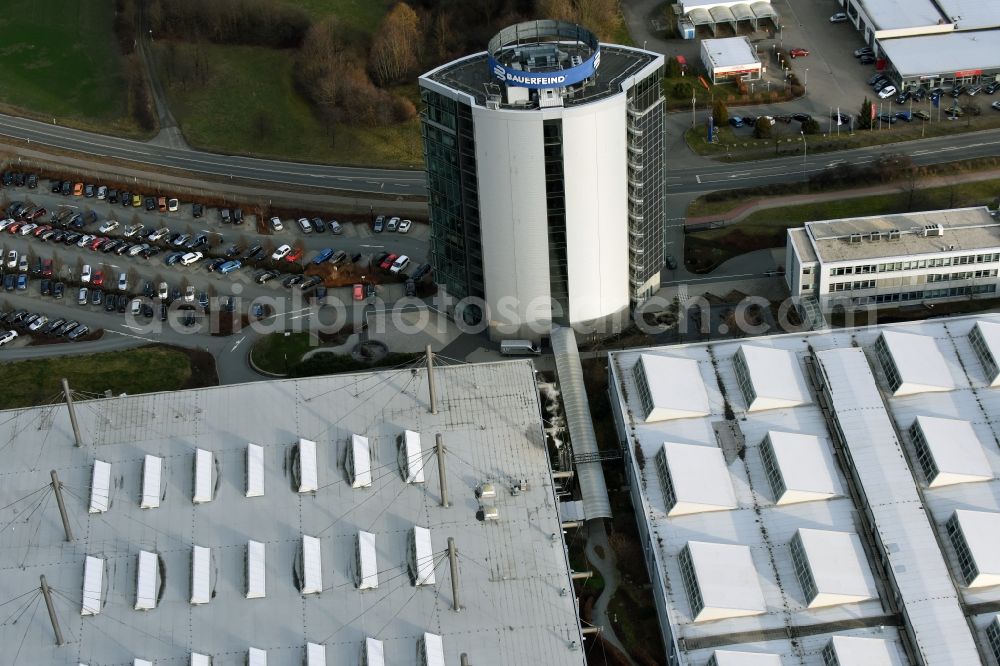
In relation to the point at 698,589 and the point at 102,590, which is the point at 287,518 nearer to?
the point at 102,590

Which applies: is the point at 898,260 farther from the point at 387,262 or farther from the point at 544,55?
the point at 387,262

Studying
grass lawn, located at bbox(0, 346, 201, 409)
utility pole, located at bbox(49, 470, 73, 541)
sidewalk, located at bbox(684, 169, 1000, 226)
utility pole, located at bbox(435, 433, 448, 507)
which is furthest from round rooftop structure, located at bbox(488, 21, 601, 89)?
utility pole, located at bbox(49, 470, 73, 541)

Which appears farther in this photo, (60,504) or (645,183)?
(645,183)

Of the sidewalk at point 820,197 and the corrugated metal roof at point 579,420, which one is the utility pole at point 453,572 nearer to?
the corrugated metal roof at point 579,420

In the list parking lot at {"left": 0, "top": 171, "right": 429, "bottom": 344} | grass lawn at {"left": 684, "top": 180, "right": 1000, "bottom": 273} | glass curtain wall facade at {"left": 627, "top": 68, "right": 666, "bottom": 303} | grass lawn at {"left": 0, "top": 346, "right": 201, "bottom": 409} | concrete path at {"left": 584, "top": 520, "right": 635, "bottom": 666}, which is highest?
glass curtain wall facade at {"left": 627, "top": 68, "right": 666, "bottom": 303}

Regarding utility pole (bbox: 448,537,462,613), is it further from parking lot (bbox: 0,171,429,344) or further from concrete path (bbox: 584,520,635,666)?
parking lot (bbox: 0,171,429,344)

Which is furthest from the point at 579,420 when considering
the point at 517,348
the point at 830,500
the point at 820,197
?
the point at 820,197
